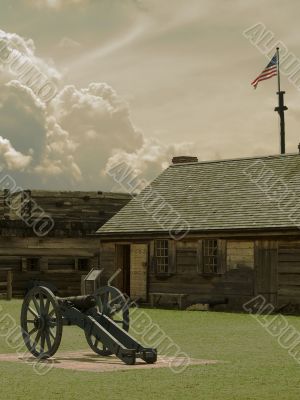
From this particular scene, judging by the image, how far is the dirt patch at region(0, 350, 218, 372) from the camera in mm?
12711

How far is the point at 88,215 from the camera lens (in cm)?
3622

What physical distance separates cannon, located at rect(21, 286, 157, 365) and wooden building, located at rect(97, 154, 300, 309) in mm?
12180

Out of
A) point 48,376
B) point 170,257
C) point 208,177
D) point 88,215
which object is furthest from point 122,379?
point 88,215

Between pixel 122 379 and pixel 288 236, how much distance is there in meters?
15.2

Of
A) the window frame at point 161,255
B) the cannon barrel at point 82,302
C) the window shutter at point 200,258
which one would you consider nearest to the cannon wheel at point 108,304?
the cannon barrel at point 82,302

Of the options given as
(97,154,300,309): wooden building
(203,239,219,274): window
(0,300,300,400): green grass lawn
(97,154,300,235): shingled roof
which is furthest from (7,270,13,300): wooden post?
(0,300,300,400): green grass lawn

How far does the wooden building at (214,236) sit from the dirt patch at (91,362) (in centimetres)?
1249

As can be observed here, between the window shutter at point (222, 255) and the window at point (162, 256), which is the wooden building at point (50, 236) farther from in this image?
the window shutter at point (222, 255)

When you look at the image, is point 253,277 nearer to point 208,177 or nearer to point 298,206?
point 298,206

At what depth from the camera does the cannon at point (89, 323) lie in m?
13.1

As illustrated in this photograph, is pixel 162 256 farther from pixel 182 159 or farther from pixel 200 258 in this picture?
pixel 182 159

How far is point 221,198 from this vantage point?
29312mm

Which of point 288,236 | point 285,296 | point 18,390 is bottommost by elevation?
point 18,390

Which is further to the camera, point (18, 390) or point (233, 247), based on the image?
point (233, 247)
